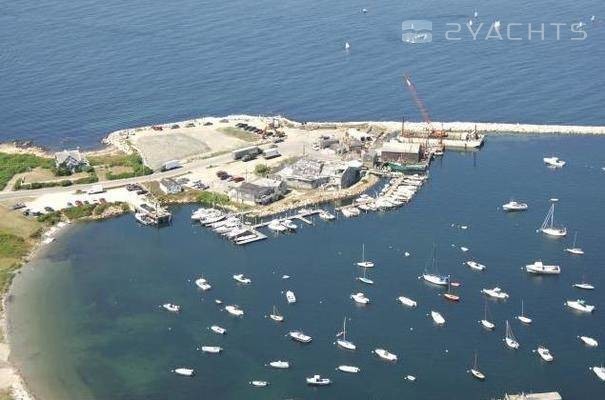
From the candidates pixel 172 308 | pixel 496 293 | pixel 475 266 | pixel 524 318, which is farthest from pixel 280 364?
pixel 475 266

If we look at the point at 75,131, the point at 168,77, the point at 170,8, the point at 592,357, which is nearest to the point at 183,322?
the point at 592,357

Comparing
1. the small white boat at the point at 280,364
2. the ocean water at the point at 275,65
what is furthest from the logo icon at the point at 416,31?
the small white boat at the point at 280,364

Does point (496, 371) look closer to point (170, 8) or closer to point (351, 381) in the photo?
point (351, 381)

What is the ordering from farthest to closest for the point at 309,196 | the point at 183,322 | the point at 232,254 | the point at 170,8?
the point at 170,8, the point at 309,196, the point at 232,254, the point at 183,322

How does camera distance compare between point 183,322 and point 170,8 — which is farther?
point 170,8

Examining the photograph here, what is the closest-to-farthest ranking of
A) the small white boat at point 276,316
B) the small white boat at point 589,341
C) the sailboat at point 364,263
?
1. the small white boat at point 589,341
2. the small white boat at point 276,316
3. the sailboat at point 364,263

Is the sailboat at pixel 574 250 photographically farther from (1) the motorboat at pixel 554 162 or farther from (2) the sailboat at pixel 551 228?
(1) the motorboat at pixel 554 162

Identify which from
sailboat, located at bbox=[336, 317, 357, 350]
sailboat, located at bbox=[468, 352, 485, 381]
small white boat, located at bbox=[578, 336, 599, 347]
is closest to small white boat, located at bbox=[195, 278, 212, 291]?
sailboat, located at bbox=[336, 317, 357, 350]
